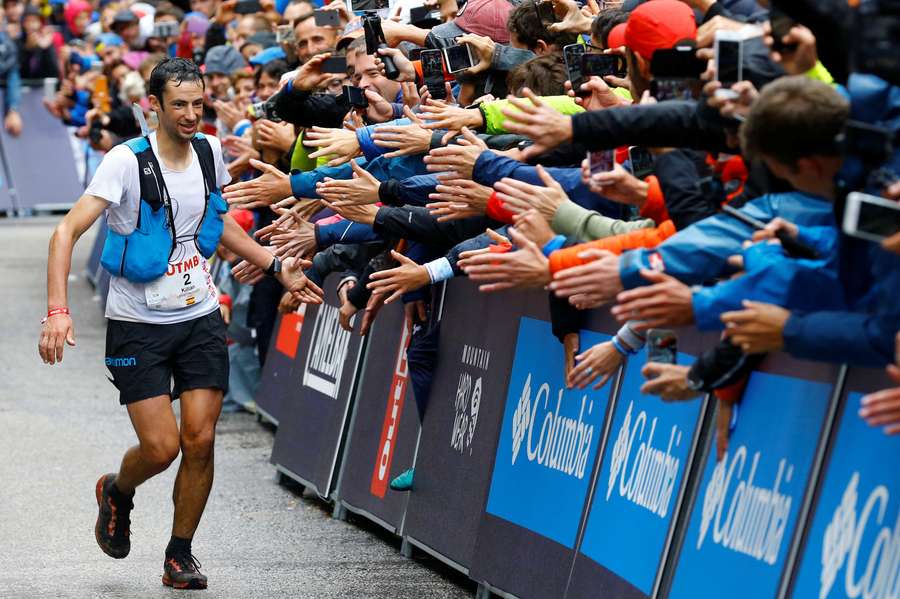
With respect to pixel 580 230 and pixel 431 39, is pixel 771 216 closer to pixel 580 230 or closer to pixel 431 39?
pixel 580 230

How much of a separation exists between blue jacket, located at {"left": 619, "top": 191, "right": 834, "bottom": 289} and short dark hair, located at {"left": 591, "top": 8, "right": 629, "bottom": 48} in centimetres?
218

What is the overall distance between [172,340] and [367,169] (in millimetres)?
1419

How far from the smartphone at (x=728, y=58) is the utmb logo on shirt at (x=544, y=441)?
4.89 ft

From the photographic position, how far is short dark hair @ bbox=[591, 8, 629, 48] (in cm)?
702

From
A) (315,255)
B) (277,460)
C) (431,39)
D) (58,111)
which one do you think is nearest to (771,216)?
(431,39)

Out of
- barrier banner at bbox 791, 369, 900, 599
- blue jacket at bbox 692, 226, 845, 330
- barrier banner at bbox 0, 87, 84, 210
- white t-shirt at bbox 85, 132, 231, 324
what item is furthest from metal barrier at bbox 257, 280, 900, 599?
barrier banner at bbox 0, 87, 84, 210

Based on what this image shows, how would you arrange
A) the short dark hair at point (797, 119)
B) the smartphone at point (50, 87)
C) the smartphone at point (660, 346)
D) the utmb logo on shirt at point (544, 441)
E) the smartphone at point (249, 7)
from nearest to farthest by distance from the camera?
the short dark hair at point (797, 119) → the smartphone at point (660, 346) → the utmb logo on shirt at point (544, 441) → the smartphone at point (249, 7) → the smartphone at point (50, 87)

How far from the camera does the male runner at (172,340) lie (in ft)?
25.3

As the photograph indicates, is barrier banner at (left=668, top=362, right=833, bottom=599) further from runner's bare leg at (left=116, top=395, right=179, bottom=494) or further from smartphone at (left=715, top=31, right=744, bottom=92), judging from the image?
runner's bare leg at (left=116, top=395, right=179, bottom=494)

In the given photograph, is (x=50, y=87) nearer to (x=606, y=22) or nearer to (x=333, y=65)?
(x=333, y=65)

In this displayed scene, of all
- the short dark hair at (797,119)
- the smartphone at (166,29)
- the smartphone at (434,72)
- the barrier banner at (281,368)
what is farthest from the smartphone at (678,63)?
the smartphone at (166,29)

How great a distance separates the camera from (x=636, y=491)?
5934 mm

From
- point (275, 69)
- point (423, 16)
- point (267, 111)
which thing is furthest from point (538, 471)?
point (275, 69)

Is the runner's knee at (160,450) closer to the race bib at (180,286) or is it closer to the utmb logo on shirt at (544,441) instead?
the race bib at (180,286)
